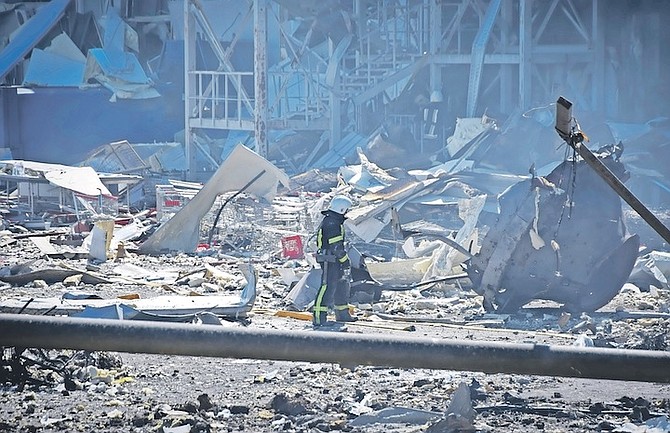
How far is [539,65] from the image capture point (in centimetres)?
2547

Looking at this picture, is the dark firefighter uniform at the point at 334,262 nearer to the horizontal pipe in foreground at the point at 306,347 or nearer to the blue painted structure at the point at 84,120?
the horizontal pipe in foreground at the point at 306,347

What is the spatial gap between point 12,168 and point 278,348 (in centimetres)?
1843

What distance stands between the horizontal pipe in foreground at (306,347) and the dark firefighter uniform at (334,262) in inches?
320

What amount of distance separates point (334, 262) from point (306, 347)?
827 cm

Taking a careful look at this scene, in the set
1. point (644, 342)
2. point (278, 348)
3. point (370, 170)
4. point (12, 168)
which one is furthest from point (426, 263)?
point (278, 348)

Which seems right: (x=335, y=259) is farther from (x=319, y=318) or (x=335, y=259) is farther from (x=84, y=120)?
(x=84, y=120)

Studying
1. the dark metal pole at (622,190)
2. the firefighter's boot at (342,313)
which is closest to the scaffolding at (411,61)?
the firefighter's boot at (342,313)

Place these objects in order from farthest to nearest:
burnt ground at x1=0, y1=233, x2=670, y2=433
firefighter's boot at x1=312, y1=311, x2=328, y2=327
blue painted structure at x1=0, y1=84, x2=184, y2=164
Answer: blue painted structure at x1=0, y1=84, x2=184, y2=164, firefighter's boot at x1=312, y1=311, x2=328, y2=327, burnt ground at x1=0, y1=233, x2=670, y2=433

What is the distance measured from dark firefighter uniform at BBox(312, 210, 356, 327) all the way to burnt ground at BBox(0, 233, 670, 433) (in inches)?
23.7

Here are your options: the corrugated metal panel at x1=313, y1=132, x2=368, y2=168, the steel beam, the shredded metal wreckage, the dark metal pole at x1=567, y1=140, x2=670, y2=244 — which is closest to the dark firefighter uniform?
the shredded metal wreckage

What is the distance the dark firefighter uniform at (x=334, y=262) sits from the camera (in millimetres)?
10859

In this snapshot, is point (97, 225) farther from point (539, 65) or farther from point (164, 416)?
point (539, 65)

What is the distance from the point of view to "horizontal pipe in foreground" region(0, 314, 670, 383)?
104 inches

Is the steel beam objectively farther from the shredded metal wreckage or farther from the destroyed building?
the shredded metal wreckage
